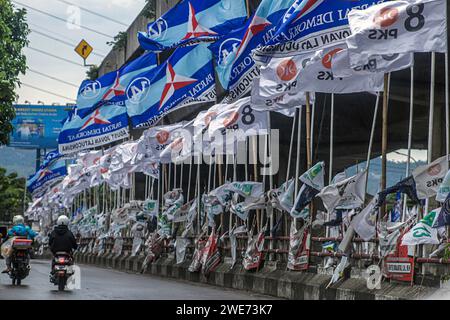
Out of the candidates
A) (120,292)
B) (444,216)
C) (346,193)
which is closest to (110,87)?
(120,292)

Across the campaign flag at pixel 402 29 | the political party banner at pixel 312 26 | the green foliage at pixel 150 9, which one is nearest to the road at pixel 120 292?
the political party banner at pixel 312 26

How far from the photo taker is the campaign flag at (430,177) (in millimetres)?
13617

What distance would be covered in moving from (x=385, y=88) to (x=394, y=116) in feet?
48.0

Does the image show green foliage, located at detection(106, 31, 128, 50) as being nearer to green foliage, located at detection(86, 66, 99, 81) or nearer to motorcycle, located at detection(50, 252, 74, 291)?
green foliage, located at detection(86, 66, 99, 81)

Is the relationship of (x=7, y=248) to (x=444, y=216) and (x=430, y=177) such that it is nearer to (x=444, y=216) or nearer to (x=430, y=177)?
(x=430, y=177)

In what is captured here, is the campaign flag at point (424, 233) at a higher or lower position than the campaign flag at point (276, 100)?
lower

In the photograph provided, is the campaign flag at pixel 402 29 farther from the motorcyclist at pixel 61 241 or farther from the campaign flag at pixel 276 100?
the motorcyclist at pixel 61 241

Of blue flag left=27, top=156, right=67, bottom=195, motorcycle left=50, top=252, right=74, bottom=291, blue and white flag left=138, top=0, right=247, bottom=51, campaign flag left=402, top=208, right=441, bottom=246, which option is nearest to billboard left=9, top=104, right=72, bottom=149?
blue flag left=27, top=156, right=67, bottom=195

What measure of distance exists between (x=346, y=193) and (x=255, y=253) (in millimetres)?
4860

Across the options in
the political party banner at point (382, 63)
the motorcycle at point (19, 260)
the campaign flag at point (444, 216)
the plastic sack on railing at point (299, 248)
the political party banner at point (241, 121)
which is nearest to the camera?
the campaign flag at point (444, 216)

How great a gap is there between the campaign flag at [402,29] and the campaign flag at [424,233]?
6.93ft

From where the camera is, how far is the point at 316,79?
16.6 m

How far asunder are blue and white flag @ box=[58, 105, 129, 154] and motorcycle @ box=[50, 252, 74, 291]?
16.6 metres
